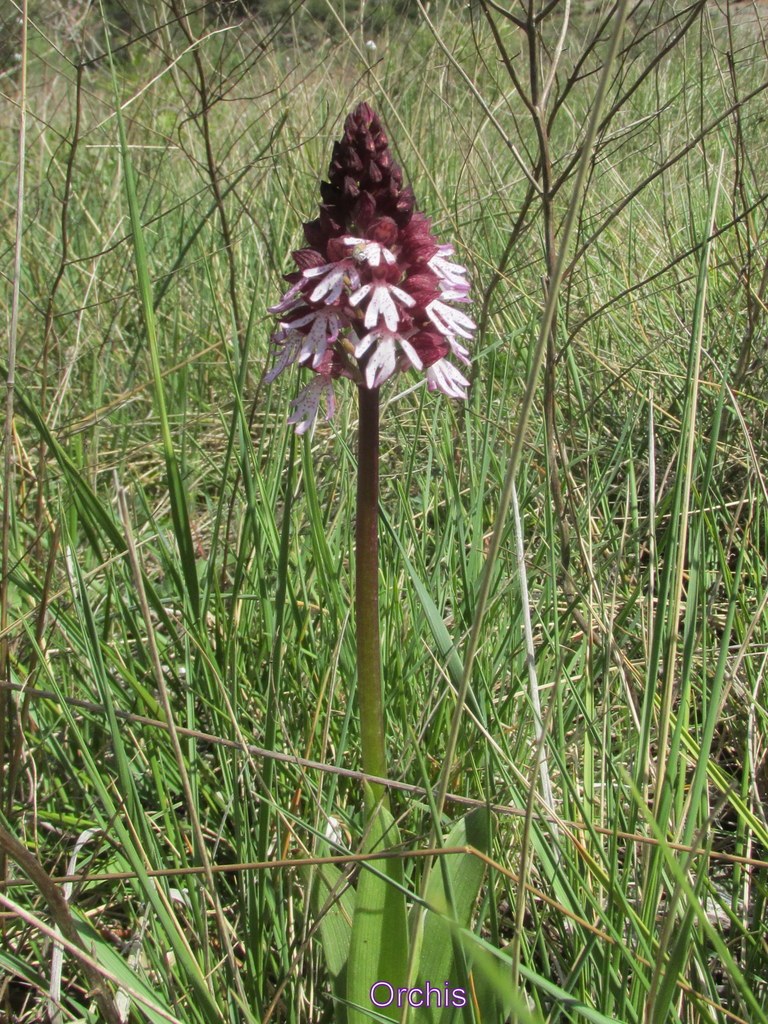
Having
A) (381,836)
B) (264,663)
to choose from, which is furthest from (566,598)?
(381,836)

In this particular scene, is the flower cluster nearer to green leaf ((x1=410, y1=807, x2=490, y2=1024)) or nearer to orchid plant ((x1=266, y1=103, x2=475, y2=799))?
orchid plant ((x1=266, y1=103, x2=475, y2=799))

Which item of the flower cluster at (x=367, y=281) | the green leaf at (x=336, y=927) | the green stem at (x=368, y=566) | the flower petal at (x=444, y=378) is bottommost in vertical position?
the green leaf at (x=336, y=927)

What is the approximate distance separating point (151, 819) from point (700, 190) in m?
3.00

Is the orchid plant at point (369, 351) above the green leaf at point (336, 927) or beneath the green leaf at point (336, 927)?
above

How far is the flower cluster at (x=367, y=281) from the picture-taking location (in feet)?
3.14

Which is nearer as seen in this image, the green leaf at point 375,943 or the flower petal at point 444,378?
the green leaf at point 375,943

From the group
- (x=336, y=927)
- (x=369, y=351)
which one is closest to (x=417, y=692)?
(x=336, y=927)

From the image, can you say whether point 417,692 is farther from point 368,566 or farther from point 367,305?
point 367,305

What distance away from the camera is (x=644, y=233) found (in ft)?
9.95

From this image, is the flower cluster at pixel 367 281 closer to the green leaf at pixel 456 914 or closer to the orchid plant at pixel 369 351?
the orchid plant at pixel 369 351

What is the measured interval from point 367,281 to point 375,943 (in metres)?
0.71

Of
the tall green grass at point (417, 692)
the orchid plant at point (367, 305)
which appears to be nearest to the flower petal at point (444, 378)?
the orchid plant at point (367, 305)

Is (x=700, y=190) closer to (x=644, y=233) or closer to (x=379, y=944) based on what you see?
(x=644, y=233)

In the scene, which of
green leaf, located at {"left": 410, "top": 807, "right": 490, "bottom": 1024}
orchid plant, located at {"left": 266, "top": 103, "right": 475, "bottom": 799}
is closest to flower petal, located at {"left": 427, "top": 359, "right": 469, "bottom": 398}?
orchid plant, located at {"left": 266, "top": 103, "right": 475, "bottom": 799}
